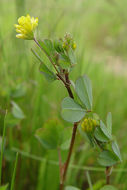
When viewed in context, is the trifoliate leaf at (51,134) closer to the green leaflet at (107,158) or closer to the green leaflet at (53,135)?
the green leaflet at (53,135)

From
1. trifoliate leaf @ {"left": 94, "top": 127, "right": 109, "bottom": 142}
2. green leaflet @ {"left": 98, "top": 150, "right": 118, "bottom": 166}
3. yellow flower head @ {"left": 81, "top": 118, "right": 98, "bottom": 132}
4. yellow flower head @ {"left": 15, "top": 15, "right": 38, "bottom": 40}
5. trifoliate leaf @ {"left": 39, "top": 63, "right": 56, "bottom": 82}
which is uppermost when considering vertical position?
yellow flower head @ {"left": 15, "top": 15, "right": 38, "bottom": 40}

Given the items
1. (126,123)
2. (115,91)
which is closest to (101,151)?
(126,123)

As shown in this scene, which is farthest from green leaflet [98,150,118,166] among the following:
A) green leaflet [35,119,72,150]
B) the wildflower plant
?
green leaflet [35,119,72,150]

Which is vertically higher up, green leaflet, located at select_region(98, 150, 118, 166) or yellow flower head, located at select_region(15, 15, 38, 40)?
yellow flower head, located at select_region(15, 15, 38, 40)

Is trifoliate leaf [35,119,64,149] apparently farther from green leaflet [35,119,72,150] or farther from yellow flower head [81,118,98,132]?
yellow flower head [81,118,98,132]

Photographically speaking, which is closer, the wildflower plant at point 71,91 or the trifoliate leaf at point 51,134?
the wildflower plant at point 71,91

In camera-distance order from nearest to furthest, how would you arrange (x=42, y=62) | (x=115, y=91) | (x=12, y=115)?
(x=42, y=62), (x=12, y=115), (x=115, y=91)

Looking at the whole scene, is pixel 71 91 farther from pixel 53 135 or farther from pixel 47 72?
pixel 53 135

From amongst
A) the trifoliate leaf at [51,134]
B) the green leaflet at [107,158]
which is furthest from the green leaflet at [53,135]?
the green leaflet at [107,158]

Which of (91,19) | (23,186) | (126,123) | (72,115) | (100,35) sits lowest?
(23,186)

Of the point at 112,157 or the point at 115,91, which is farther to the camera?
the point at 115,91

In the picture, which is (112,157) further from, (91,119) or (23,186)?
(23,186)
